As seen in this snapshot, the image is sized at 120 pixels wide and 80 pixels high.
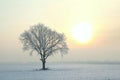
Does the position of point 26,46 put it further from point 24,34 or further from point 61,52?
point 61,52

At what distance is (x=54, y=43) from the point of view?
3191 inches

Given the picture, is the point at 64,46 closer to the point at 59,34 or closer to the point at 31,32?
the point at 59,34

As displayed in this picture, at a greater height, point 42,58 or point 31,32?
point 31,32

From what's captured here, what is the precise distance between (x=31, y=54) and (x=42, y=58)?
275 cm

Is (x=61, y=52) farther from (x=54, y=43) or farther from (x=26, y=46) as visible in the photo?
(x=26, y=46)

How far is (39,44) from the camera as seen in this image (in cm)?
8056

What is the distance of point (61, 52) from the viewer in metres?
81.2

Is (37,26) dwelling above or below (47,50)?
above

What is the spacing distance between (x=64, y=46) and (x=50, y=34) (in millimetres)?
4121

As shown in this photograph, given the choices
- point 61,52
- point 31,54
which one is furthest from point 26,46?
point 61,52

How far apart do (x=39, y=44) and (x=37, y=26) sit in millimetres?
4086

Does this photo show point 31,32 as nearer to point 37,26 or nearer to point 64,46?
point 37,26

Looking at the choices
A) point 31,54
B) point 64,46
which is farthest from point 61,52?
point 31,54

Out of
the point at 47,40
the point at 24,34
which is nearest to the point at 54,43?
the point at 47,40
